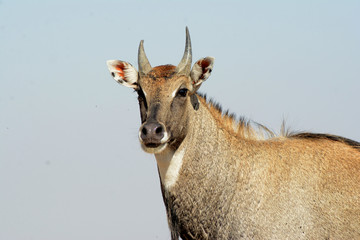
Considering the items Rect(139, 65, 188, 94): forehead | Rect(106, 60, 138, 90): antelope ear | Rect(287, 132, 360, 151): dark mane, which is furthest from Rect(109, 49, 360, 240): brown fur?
Rect(287, 132, 360, 151): dark mane

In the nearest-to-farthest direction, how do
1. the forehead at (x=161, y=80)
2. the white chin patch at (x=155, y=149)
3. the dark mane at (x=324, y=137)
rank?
the white chin patch at (x=155, y=149) < the forehead at (x=161, y=80) < the dark mane at (x=324, y=137)

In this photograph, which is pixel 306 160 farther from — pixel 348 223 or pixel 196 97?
pixel 196 97

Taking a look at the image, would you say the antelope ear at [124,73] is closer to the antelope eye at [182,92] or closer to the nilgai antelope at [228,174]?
the nilgai antelope at [228,174]

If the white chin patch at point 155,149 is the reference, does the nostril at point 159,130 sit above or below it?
above

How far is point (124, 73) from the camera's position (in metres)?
12.2

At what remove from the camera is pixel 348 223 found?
11.0m

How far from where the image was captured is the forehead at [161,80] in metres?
11.2

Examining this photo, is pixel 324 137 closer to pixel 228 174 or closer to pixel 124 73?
pixel 228 174

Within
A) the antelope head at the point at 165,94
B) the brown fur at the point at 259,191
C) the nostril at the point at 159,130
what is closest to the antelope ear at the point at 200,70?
the antelope head at the point at 165,94

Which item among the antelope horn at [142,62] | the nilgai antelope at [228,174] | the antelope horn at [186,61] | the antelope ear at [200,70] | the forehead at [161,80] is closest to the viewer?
the nilgai antelope at [228,174]

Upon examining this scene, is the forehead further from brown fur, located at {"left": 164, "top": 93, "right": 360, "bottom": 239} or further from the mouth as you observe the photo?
the mouth

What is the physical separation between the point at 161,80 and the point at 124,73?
119 centimetres

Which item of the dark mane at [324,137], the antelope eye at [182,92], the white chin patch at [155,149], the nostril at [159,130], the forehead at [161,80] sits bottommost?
the dark mane at [324,137]

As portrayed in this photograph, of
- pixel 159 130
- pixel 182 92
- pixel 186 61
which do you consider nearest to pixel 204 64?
pixel 186 61
